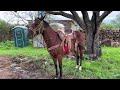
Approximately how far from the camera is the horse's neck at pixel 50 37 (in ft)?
14.0

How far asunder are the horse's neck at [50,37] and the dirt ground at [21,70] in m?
0.66

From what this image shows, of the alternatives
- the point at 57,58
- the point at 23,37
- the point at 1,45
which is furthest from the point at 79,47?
the point at 1,45

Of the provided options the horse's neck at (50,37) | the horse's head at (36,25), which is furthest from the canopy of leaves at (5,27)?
the horse's head at (36,25)

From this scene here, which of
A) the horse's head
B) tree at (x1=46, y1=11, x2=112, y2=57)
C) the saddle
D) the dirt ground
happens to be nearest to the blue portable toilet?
the dirt ground

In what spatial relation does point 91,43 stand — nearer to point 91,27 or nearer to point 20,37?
Answer: point 91,27

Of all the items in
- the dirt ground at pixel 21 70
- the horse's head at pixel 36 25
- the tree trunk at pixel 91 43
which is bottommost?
the dirt ground at pixel 21 70

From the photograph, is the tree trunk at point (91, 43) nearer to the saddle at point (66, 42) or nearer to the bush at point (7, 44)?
the saddle at point (66, 42)

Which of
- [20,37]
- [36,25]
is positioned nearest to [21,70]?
[36,25]

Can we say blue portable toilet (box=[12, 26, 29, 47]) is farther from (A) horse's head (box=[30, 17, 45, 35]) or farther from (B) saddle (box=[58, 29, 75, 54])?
(A) horse's head (box=[30, 17, 45, 35])

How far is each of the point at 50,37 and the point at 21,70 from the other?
128 centimetres
